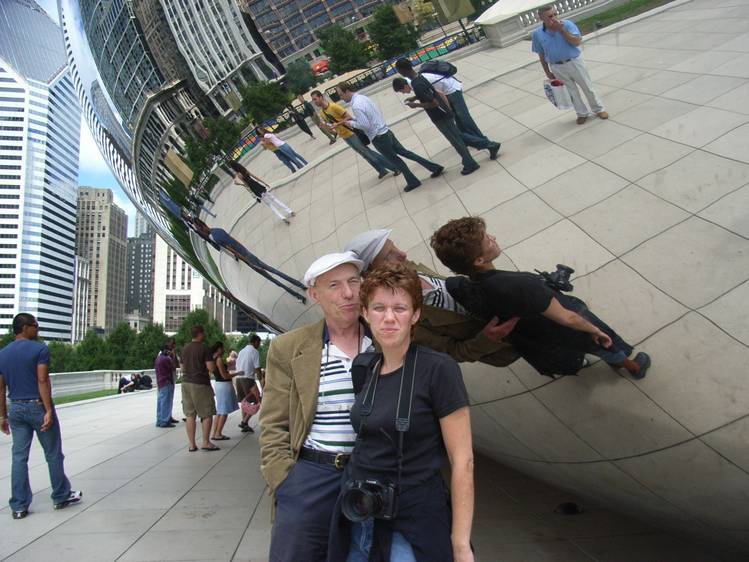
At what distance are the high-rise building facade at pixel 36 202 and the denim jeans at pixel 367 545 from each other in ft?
365

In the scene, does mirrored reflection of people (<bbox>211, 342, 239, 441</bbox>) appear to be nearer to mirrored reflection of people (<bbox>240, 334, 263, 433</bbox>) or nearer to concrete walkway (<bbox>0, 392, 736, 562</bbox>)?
mirrored reflection of people (<bbox>240, 334, 263, 433</bbox>)

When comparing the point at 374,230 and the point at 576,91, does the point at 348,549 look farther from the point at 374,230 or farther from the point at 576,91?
the point at 576,91

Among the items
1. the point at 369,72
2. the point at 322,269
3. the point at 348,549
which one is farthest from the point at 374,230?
the point at 348,549

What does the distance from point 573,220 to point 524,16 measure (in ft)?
2.95

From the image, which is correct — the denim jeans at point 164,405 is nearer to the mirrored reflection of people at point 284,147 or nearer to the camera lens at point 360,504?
the mirrored reflection of people at point 284,147

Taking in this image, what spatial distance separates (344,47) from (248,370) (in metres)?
7.45

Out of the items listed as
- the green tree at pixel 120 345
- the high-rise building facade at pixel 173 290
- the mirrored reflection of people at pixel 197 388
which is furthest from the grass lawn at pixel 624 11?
the high-rise building facade at pixel 173 290

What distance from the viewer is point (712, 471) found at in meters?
2.06

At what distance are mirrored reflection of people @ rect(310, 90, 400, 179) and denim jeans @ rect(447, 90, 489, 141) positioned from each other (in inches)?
13.8

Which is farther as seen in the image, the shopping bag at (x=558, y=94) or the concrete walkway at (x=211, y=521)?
the concrete walkway at (x=211, y=521)

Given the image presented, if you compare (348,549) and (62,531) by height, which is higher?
(348,549)

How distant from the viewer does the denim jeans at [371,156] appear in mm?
2523

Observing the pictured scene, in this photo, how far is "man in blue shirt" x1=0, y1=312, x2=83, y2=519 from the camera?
15.5ft

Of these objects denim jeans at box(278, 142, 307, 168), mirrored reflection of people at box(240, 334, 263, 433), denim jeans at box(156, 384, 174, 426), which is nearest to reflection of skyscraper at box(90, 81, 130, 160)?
denim jeans at box(278, 142, 307, 168)
